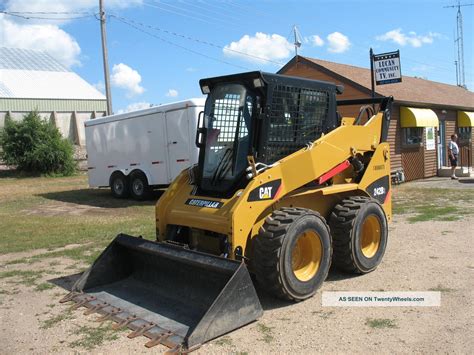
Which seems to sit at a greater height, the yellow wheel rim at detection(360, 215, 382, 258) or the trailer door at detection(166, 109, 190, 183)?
the trailer door at detection(166, 109, 190, 183)

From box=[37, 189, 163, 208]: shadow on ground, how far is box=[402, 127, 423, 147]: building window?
924 centimetres

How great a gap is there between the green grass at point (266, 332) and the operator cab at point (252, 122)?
154cm

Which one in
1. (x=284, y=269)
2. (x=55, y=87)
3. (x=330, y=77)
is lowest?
(x=284, y=269)

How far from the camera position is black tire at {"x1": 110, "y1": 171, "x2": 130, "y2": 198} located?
Result: 1552 cm

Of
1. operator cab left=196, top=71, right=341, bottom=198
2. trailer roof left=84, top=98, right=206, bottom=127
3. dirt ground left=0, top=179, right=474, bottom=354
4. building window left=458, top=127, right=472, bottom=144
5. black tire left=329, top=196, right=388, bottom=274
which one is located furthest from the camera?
building window left=458, top=127, right=472, bottom=144

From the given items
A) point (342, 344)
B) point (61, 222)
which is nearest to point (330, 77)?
point (61, 222)

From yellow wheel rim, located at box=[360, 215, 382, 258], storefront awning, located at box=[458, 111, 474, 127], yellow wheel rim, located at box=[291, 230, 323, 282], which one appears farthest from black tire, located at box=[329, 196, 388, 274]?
storefront awning, located at box=[458, 111, 474, 127]

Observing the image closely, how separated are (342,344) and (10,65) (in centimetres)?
5047

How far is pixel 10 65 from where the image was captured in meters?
47.7

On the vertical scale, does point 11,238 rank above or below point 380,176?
below

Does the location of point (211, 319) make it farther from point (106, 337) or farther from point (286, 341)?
point (106, 337)

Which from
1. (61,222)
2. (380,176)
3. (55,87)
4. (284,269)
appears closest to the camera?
(284,269)

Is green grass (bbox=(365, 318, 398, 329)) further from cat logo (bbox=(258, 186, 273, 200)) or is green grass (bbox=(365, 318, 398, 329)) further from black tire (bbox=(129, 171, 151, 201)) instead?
black tire (bbox=(129, 171, 151, 201))

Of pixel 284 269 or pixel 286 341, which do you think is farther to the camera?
pixel 284 269
